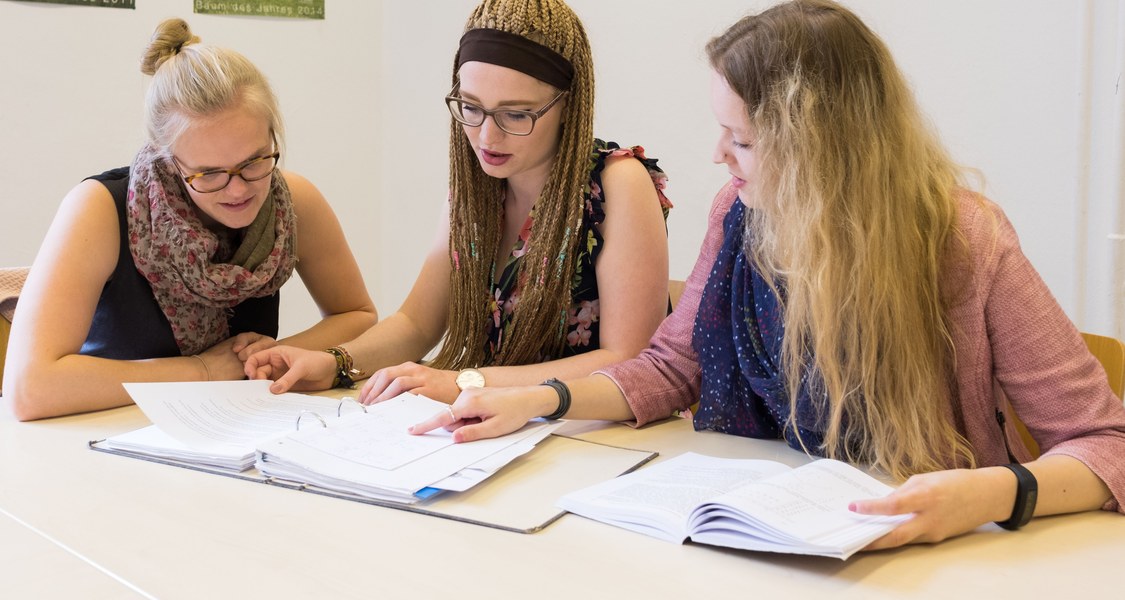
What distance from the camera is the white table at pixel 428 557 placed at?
0.91 meters

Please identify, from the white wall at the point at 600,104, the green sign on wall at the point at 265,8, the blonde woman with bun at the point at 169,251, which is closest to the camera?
the blonde woman with bun at the point at 169,251

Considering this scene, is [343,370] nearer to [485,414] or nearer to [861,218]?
[485,414]

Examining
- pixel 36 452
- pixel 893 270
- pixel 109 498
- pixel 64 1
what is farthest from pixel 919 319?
pixel 64 1

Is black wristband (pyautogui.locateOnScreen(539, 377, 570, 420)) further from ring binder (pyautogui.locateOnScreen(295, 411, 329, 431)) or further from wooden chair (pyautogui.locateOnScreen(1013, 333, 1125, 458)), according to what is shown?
wooden chair (pyautogui.locateOnScreen(1013, 333, 1125, 458))

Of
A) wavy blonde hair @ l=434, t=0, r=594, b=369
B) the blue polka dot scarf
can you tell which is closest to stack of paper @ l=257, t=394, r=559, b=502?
the blue polka dot scarf

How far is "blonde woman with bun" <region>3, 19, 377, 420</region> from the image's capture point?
60.2 inches

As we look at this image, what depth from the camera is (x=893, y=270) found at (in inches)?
46.3

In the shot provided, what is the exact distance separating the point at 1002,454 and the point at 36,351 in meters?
1.40

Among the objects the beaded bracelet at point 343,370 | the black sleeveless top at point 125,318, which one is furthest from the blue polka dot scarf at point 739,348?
the black sleeveless top at point 125,318

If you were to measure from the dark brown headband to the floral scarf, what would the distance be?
43 centimetres

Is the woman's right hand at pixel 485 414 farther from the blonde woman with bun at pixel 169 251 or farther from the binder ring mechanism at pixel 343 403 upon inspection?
the blonde woman with bun at pixel 169 251

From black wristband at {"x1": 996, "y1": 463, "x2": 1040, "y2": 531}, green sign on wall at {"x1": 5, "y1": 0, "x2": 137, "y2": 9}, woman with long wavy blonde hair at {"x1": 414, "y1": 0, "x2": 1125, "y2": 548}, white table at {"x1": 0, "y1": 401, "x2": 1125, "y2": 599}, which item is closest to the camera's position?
white table at {"x1": 0, "y1": 401, "x2": 1125, "y2": 599}

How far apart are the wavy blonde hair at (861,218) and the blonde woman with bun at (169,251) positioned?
2.74 ft

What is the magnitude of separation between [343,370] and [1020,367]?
1079mm
